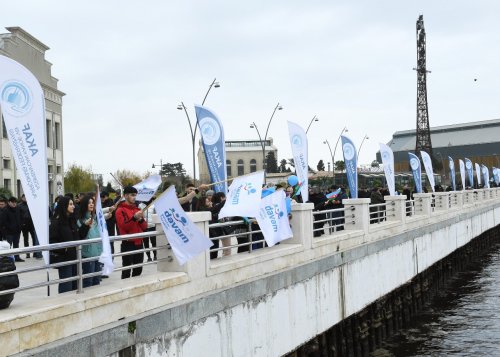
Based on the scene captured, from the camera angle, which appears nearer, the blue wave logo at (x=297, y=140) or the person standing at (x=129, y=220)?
the person standing at (x=129, y=220)

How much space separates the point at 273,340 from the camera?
1254 centimetres

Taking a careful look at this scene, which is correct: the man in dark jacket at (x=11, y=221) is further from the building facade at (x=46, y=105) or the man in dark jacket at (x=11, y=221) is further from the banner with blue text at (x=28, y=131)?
the building facade at (x=46, y=105)

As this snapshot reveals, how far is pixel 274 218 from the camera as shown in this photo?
44.3ft

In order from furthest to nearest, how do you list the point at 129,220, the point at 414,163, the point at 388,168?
the point at 414,163 → the point at 388,168 → the point at 129,220

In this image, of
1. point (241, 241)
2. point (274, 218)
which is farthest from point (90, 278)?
point (241, 241)

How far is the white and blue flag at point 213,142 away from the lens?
1705 centimetres

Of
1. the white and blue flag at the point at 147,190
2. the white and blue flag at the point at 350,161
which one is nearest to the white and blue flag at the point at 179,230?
the white and blue flag at the point at 147,190

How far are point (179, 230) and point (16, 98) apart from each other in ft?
9.55

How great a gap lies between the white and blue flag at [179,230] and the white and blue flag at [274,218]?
248 cm

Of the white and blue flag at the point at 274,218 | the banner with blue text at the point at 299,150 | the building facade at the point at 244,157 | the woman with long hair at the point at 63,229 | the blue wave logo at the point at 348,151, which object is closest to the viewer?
the woman with long hair at the point at 63,229

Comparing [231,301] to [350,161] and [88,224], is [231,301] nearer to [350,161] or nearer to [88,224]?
[88,224]

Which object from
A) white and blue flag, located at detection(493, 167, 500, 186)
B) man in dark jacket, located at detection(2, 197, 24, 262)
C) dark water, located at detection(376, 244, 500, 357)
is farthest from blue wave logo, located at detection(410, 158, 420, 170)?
white and blue flag, located at detection(493, 167, 500, 186)

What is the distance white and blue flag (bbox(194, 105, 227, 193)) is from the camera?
17047 millimetres

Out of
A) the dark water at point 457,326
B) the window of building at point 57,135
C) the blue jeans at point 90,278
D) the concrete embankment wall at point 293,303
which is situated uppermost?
the window of building at point 57,135
